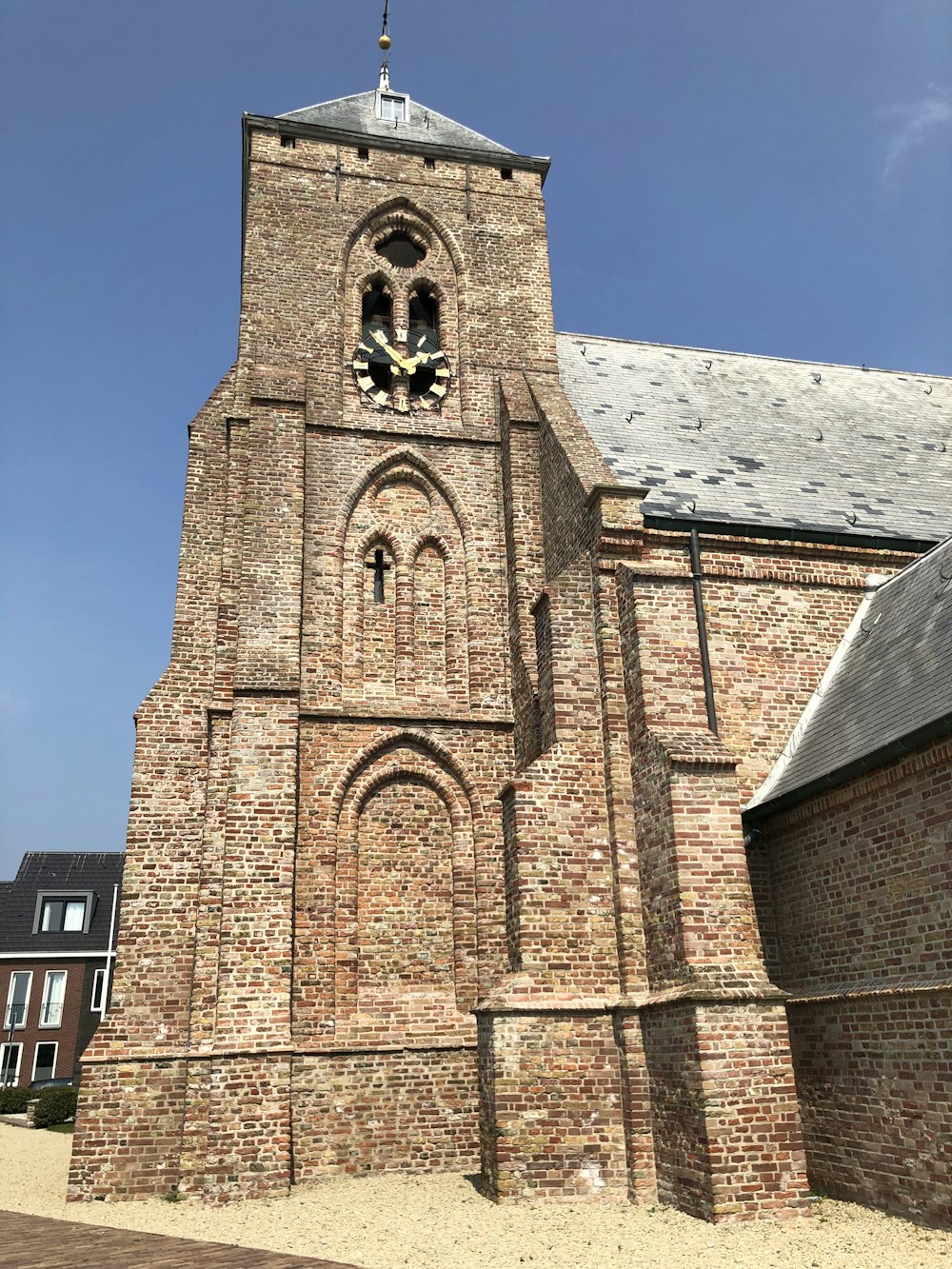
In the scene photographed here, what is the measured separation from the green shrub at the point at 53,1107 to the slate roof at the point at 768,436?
64.7 ft

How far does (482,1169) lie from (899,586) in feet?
28.1

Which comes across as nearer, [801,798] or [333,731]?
[801,798]

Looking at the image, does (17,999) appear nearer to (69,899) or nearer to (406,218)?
(69,899)

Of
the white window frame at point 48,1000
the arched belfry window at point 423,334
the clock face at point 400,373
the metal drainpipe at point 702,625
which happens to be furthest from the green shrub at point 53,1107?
the metal drainpipe at point 702,625

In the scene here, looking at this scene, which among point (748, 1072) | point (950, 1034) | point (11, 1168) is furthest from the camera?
point (11, 1168)

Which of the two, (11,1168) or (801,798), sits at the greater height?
Result: (801,798)

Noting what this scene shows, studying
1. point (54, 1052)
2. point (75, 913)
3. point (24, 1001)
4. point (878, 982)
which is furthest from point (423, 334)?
point (54, 1052)

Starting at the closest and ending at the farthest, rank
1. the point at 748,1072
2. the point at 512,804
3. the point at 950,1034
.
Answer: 1. the point at 950,1034
2. the point at 748,1072
3. the point at 512,804

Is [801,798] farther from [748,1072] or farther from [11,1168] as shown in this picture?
[11,1168]

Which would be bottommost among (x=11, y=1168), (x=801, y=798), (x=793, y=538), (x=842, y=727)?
(x=11, y=1168)

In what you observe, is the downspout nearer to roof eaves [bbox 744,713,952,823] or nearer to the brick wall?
roof eaves [bbox 744,713,952,823]

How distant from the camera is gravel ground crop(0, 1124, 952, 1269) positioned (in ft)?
24.9

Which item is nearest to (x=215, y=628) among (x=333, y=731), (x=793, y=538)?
(x=333, y=731)

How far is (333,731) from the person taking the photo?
1351 centimetres
